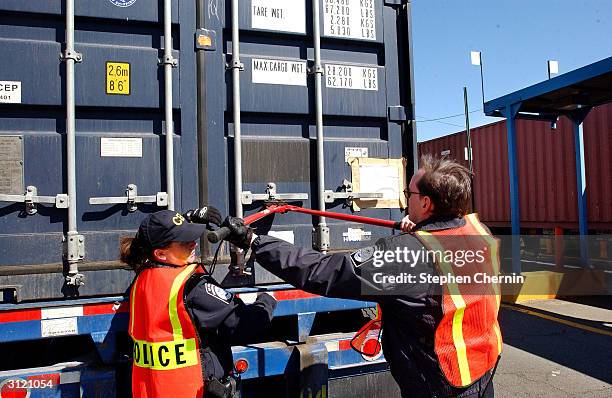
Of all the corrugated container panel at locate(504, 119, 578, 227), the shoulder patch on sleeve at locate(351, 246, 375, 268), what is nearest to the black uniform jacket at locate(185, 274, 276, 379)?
the shoulder patch on sleeve at locate(351, 246, 375, 268)

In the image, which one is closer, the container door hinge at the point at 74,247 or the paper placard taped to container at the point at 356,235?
the container door hinge at the point at 74,247

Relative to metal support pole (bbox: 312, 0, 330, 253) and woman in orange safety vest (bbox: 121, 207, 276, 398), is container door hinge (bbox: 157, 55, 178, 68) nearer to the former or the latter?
metal support pole (bbox: 312, 0, 330, 253)

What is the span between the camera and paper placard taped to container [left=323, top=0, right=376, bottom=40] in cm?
305

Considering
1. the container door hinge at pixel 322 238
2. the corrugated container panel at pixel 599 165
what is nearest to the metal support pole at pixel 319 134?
the container door hinge at pixel 322 238

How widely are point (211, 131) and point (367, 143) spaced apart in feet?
3.24

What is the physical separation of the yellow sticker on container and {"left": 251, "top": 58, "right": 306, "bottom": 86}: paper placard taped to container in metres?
0.69

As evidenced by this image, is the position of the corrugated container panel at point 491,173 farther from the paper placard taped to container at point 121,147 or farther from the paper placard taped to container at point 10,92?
the paper placard taped to container at point 10,92

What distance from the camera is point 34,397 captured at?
92.5 inches

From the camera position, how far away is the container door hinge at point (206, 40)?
2.74m

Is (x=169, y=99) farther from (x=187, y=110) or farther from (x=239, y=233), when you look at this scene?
(x=239, y=233)

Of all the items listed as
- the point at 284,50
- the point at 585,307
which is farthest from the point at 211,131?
the point at 585,307

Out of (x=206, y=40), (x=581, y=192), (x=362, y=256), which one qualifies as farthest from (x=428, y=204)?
(x=581, y=192)

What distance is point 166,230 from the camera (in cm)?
Result: 209

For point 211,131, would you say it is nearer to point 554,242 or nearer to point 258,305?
point 258,305
